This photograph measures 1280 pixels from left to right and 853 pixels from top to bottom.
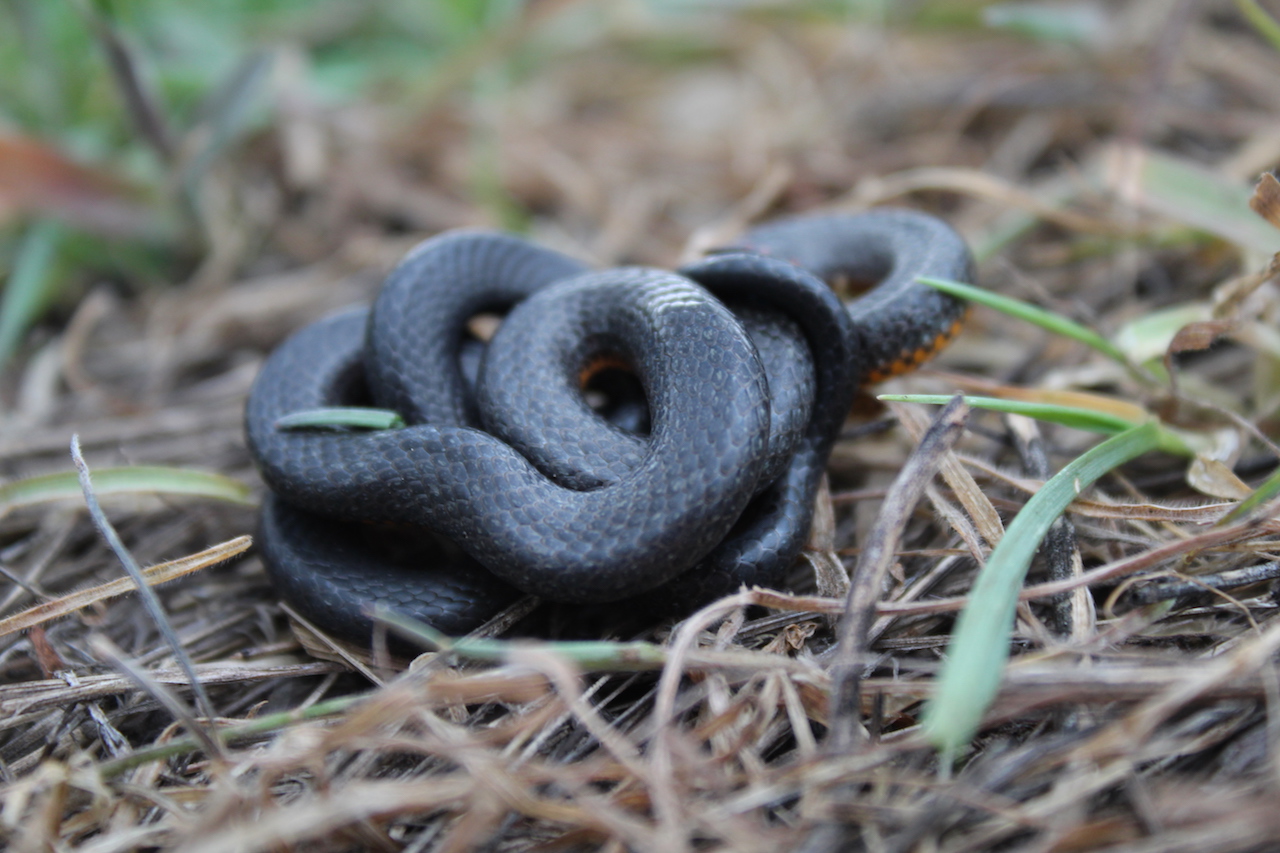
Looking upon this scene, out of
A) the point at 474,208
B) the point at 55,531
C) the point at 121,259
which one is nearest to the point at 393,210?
the point at 474,208

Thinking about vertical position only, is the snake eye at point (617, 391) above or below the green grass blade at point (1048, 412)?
below

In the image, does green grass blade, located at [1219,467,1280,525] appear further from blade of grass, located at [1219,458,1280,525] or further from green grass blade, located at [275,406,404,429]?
green grass blade, located at [275,406,404,429]

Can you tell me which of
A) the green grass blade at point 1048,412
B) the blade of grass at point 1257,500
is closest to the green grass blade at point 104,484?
the green grass blade at point 1048,412

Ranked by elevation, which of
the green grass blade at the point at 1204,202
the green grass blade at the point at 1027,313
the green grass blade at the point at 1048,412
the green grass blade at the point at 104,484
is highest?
the green grass blade at the point at 1204,202

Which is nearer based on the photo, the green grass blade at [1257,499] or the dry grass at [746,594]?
the dry grass at [746,594]

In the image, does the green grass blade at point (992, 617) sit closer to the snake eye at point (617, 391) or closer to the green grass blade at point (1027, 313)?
the green grass blade at point (1027, 313)
